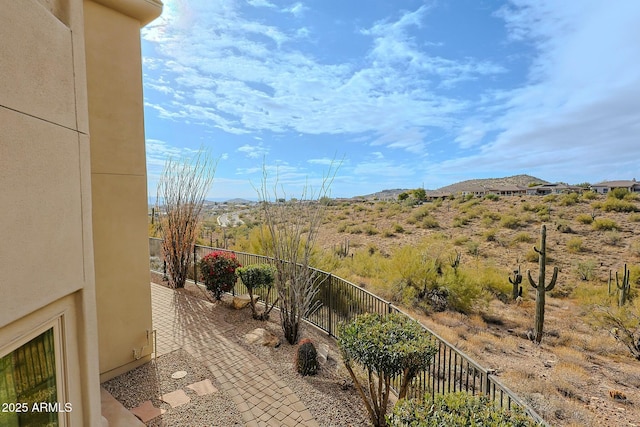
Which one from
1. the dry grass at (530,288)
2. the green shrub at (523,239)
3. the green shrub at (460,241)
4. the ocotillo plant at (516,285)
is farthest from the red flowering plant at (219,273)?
the green shrub at (523,239)

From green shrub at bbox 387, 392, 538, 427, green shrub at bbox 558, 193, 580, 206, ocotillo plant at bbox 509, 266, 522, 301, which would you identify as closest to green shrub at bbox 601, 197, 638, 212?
green shrub at bbox 558, 193, 580, 206

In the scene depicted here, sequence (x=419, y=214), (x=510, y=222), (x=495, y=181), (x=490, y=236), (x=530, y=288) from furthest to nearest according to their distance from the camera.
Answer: (x=495, y=181)
(x=419, y=214)
(x=510, y=222)
(x=490, y=236)
(x=530, y=288)

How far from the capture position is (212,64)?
755 cm

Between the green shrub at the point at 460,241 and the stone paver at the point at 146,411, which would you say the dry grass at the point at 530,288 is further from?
the stone paver at the point at 146,411

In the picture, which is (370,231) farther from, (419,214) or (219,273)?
(219,273)

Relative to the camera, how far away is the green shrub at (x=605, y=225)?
715 inches

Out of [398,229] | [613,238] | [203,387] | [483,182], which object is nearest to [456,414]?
[203,387]

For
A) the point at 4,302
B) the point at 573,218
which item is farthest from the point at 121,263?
the point at 573,218

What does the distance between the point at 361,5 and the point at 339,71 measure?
2.99 m

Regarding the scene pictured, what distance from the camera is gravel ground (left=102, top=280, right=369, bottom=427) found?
11.5ft

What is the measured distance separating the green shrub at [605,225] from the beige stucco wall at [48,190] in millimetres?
26378

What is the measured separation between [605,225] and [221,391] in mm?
25268

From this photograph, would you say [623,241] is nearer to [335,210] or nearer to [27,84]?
[335,210]

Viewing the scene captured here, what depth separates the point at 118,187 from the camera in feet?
13.6
